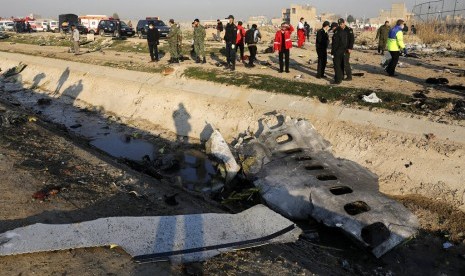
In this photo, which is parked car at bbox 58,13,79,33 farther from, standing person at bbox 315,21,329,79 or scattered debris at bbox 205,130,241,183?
scattered debris at bbox 205,130,241,183

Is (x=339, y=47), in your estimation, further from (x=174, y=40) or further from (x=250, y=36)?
(x=174, y=40)

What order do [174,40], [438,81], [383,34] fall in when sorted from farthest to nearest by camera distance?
[383,34] → [174,40] → [438,81]

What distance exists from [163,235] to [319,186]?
337 cm

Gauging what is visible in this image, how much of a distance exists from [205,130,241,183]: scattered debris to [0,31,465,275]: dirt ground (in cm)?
167

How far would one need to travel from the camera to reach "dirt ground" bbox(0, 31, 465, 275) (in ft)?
15.4

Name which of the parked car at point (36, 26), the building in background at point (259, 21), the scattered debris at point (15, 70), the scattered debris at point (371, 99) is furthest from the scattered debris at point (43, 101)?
the building in background at point (259, 21)

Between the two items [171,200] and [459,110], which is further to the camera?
[459,110]

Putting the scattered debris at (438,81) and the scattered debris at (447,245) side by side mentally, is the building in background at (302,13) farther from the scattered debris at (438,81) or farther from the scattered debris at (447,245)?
the scattered debris at (447,245)

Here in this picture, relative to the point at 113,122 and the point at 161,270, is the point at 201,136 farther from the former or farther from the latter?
the point at 161,270

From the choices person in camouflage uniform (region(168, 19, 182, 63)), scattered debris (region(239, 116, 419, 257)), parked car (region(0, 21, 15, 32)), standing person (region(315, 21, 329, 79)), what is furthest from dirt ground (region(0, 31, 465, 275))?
parked car (region(0, 21, 15, 32))

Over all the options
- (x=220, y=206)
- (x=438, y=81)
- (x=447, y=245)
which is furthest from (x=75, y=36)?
(x=447, y=245)

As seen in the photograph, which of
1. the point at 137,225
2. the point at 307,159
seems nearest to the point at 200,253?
the point at 137,225

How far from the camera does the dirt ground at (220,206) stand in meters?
4.68

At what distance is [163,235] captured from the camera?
5.21m
